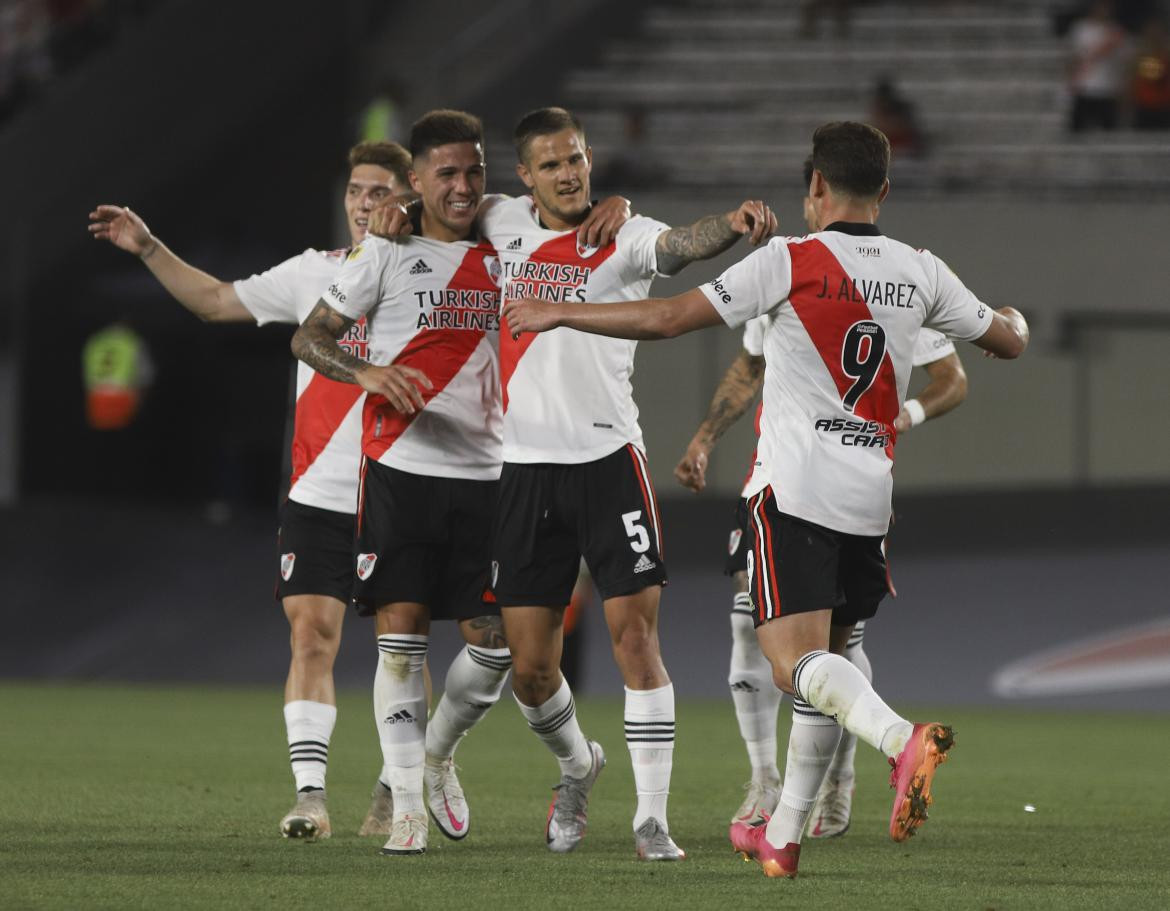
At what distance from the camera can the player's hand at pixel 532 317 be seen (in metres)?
5.83

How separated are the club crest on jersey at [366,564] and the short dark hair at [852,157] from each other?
75.5 inches

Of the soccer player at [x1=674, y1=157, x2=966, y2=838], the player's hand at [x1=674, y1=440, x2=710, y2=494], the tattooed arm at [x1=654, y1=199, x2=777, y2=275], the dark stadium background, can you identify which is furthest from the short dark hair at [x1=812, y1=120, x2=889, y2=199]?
the dark stadium background

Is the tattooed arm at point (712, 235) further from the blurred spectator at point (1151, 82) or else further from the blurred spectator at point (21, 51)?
the blurred spectator at point (21, 51)

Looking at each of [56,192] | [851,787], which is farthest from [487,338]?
[56,192]

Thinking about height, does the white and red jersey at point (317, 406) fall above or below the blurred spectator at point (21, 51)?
below

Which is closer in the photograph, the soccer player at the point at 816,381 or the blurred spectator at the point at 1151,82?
the soccer player at the point at 816,381

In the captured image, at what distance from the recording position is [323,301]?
6.70 m

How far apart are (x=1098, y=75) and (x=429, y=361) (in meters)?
13.1

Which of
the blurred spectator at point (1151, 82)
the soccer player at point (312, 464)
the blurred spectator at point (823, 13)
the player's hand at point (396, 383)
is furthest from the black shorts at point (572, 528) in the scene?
the blurred spectator at point (823, 13)

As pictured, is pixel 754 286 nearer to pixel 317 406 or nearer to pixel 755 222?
pixel 755 222

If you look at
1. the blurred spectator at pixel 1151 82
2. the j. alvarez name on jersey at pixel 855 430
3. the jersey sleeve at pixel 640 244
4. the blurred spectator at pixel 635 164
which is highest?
the blurred spectator at pixel 1151 82

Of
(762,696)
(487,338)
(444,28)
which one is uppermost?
(444,28)

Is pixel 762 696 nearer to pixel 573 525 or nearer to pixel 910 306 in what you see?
pixel 573 525

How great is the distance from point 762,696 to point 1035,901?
204cm
